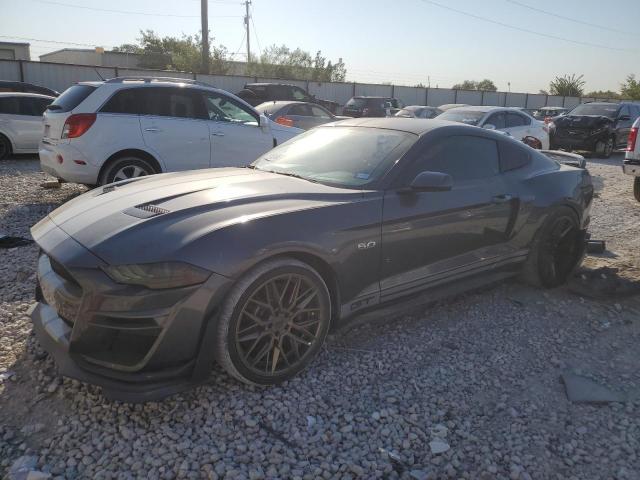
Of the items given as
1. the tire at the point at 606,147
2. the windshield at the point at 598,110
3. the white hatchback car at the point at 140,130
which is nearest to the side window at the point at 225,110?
the white hatchback car at the point at 140,130

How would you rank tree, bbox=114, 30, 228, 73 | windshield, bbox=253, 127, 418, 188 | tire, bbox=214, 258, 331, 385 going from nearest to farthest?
1. tire, bbox=214, 258, 331, 385
2. windshield, bbox=253, 127, 418, 188
3. tree, bbox=114, 30, 228, 73

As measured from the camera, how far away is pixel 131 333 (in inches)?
98.9

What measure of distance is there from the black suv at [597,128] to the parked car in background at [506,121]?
4099mm

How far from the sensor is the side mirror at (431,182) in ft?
10.9

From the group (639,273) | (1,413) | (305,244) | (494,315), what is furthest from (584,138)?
(1,413)

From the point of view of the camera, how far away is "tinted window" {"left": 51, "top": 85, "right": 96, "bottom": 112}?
6.64 m

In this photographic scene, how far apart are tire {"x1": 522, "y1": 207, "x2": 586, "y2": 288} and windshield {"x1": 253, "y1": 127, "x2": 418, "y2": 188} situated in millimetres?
1638

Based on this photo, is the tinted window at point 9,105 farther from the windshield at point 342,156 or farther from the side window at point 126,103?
the windshield at point 342,156

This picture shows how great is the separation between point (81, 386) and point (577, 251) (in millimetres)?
4220

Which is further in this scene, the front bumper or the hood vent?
the hood vent

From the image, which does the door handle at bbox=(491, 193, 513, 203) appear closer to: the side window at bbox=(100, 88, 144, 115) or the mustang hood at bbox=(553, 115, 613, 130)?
the side window at bbox=(100, 88, 144, 115)

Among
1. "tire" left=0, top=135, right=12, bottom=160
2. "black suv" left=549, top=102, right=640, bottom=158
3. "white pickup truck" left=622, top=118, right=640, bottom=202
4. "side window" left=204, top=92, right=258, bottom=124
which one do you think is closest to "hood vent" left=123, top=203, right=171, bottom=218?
"side window" left=204, top=92, right=258, bottom=124

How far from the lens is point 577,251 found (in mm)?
4758

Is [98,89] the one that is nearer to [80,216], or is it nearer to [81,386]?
[80,216]
